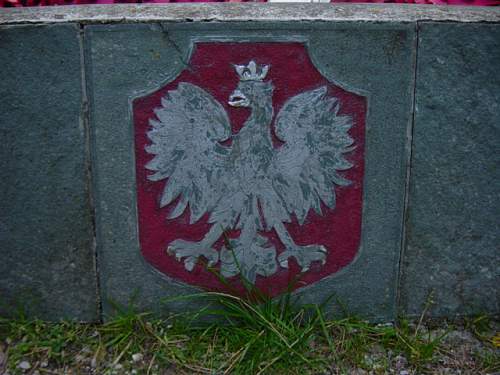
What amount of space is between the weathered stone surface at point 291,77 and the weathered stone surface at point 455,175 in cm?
7

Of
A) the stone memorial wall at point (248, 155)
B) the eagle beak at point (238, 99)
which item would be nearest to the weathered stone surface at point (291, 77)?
the stone memorial wall at point (248, 155)

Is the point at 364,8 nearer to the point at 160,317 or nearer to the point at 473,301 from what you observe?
the point at 473,301

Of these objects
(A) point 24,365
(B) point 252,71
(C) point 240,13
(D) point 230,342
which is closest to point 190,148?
(B) point 252,71

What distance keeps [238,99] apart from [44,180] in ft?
2.35

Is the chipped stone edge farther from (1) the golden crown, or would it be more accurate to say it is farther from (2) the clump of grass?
(2) the clump of grass

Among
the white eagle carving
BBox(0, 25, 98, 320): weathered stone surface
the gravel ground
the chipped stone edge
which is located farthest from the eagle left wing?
BBox(0, 25, 98, 320): weathered stone surface

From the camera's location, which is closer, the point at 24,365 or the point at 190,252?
the point at 24,365

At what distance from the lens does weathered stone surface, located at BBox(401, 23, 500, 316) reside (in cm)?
192

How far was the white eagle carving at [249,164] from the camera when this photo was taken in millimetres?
1919

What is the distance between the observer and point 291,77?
1.91 metres

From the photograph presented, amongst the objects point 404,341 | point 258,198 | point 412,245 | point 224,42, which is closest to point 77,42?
point 224,42

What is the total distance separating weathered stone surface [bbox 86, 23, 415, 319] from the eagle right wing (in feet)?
0.26

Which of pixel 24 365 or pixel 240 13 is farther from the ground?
pixel 240 13

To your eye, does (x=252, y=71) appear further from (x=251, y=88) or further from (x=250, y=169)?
(x=250, y=169)
